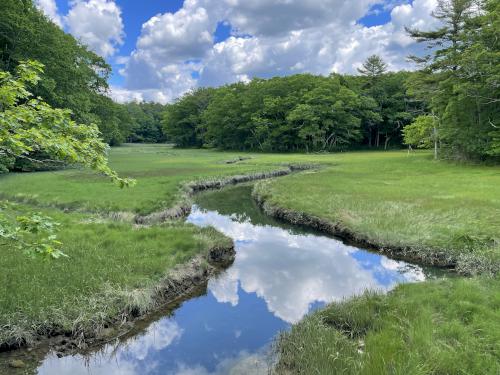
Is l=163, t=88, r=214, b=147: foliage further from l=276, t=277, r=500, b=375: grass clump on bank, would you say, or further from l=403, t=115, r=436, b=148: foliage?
l=276, t=277, r=500, b=375: grass clump on bank

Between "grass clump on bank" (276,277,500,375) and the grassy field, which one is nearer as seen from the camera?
"grass clump on bank" (276,277,500,375)

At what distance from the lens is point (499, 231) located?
1364cm

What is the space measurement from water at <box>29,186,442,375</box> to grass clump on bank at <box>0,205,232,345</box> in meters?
0.76

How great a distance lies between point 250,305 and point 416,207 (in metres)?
12.3

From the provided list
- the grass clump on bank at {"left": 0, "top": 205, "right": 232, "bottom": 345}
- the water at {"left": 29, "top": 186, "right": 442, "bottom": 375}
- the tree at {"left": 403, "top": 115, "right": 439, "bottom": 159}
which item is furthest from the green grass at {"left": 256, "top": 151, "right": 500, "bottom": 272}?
the tree at {"left": 403, "top": 115, "right": 439, "bottom": 159}

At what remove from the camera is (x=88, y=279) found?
9.51 meters

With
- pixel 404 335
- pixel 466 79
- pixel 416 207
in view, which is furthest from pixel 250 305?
pixel 466 79

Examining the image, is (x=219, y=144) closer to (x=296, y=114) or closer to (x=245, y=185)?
(x=296, y=114)

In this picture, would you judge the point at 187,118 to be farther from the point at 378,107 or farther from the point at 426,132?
the point at 426,132

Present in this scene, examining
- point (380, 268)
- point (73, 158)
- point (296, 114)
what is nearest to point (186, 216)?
point (380, 268)

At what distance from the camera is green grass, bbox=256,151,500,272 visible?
1300 cm

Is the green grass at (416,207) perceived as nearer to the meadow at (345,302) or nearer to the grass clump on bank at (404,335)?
the meadow at (345,302)

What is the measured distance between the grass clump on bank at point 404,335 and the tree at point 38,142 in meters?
4.50

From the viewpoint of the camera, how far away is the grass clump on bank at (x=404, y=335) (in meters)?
6.09
